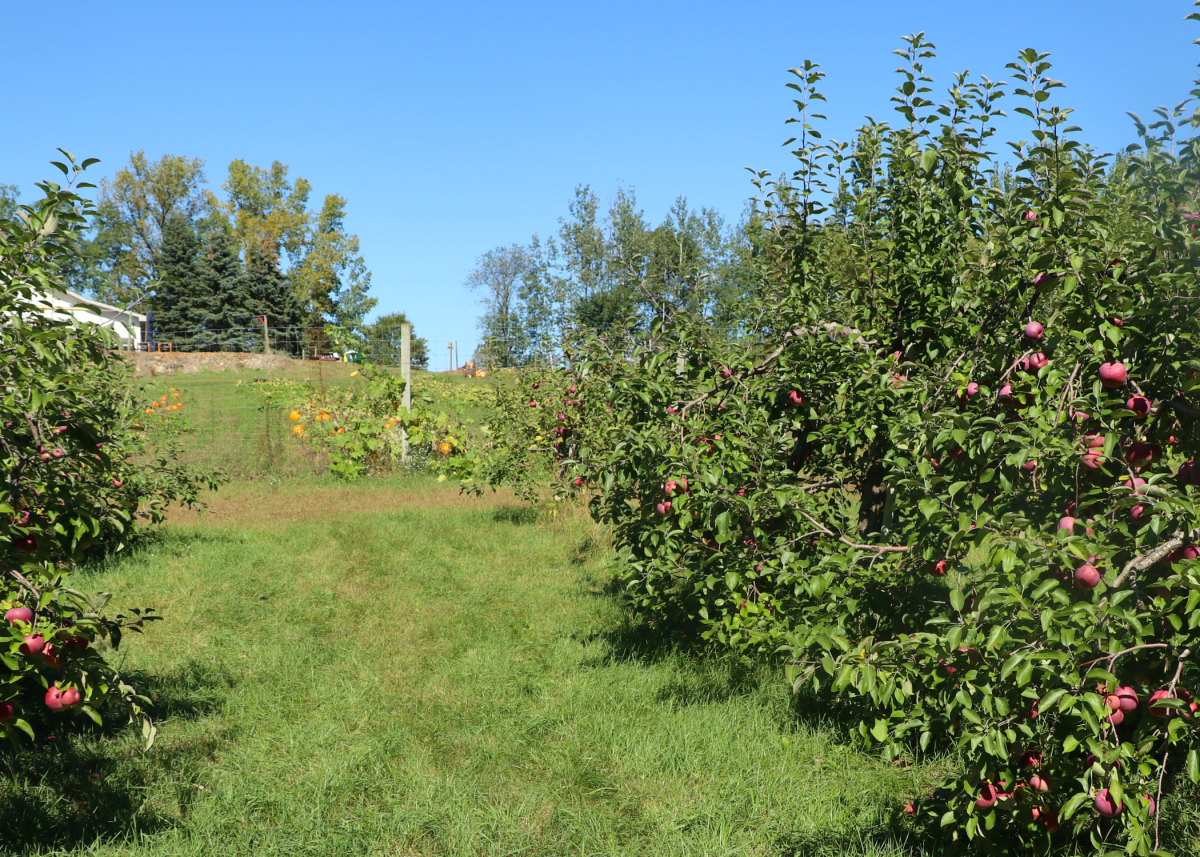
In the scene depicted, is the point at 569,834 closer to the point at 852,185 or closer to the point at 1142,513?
the point at 1142,513

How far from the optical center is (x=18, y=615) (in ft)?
8.25

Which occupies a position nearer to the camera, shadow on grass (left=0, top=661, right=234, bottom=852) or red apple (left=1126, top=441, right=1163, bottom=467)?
red apple (left=1126, top=441, right=1163, bottom=467)

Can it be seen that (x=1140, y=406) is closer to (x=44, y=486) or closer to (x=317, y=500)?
(x=44, y=486)

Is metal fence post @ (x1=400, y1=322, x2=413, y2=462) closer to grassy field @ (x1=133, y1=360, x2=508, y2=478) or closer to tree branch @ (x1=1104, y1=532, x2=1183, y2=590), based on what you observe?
grassy field @ (x1=133, y1=360, x2=508, y2=478)

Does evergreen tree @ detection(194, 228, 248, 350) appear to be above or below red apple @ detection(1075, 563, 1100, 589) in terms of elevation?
above

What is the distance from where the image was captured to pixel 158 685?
4785mm

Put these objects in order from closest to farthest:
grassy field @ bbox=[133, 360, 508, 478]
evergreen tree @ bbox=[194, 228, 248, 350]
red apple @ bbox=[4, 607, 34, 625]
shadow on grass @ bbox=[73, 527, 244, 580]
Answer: red apple @ bbox=[4, 607, 34, 625] → shadow on grass @ bbox=[73, 527, 244, 580] → grassy field @ bbox=[133, 360, 508, 478] → evergreen tree @ bbox=[194, 228, 248, 350]

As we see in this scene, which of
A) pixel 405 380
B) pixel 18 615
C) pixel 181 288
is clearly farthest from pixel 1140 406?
pixel 181 288

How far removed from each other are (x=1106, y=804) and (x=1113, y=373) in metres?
1.29

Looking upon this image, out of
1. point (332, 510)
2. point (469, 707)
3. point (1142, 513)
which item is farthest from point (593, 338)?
point (332, 510)

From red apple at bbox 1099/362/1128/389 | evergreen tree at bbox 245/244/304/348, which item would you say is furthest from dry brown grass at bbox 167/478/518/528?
evergreen tree at bbox 245/244/304/348

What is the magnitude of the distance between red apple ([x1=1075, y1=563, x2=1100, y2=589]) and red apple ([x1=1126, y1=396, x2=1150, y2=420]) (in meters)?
0.81

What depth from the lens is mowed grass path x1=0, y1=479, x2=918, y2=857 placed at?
3.35 m

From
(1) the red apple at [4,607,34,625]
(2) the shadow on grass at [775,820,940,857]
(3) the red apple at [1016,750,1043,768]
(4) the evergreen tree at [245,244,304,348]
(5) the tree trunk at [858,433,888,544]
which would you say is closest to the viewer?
(1) the red apple at [4,607,34,625]
